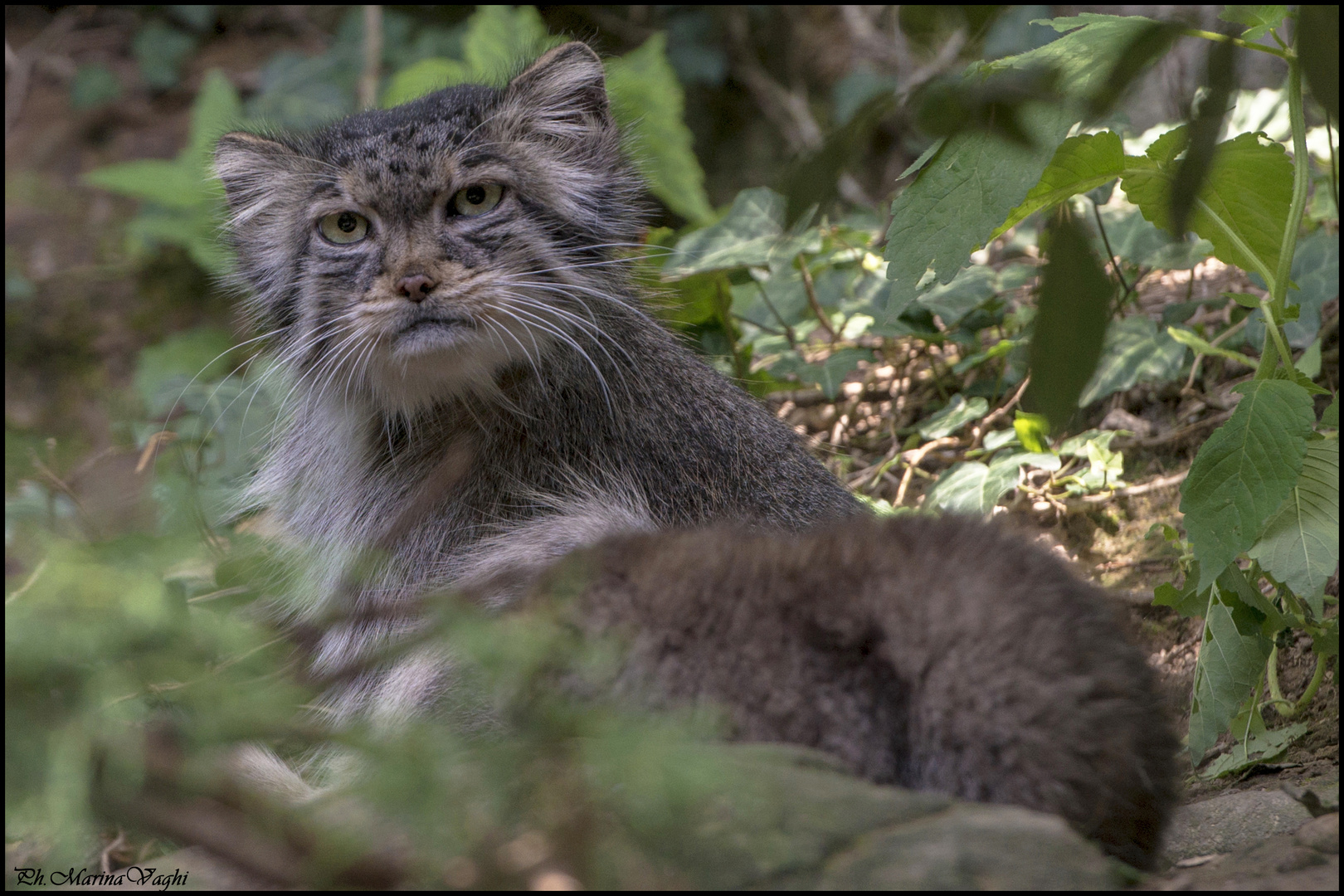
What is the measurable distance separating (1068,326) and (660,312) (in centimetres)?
252

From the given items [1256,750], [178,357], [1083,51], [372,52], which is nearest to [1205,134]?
[1083,51]

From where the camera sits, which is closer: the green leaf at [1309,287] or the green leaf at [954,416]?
the green leaf at [1309,287]

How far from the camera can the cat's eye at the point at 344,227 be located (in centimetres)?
333

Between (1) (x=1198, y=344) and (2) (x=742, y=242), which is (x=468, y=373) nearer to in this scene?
(2) (x=742, y=242)

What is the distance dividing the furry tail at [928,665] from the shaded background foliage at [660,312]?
150 mm

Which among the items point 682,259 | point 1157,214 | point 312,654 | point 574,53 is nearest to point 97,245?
point 682,259

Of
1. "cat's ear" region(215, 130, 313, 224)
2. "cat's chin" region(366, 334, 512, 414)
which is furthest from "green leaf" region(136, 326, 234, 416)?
"cat's chin" region(366, 334, 512, 414)

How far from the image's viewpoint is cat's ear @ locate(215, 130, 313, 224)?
3.61m

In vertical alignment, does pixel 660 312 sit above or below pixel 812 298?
below

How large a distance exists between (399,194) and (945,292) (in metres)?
2.50

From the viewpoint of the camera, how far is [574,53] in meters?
3.76

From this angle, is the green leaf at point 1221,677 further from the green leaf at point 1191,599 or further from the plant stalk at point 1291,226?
the plant stalk at point 1291,226

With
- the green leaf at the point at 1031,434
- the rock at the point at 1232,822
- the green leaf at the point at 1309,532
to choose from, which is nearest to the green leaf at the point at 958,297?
the green leaf at the point at 1031,434

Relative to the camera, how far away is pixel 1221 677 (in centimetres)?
274
